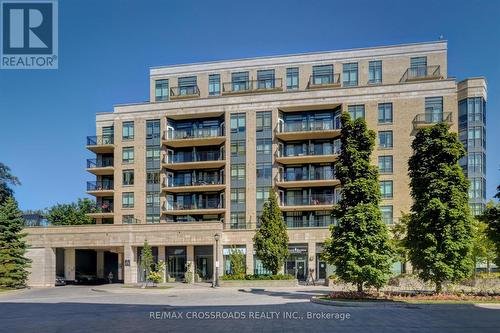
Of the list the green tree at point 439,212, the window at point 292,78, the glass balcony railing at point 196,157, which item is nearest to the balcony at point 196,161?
the glass balcony railing at point 196,157

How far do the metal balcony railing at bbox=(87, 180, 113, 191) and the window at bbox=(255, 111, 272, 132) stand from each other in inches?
805

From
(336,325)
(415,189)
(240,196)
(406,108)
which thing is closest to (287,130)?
(240,196)

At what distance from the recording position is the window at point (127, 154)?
51.6m

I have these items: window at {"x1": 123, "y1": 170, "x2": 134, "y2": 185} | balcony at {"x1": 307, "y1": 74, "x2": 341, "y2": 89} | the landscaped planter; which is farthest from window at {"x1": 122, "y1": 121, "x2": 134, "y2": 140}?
the landscaped planter

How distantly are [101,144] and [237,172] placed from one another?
1814cm

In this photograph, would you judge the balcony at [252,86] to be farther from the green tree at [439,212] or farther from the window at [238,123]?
the green tree at [439,212]

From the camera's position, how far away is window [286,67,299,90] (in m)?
52.4

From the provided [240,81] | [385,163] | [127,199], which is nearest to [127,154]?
[127,199]

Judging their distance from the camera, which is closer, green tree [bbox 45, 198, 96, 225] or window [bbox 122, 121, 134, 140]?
window [bbox 122, 121, 134, 140]

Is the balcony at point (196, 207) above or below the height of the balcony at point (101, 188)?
below

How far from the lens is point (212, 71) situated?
54938mm

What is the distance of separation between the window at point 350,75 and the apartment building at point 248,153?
17 centimetres

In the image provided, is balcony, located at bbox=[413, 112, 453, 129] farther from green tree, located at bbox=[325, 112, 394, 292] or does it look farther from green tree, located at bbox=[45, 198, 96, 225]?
green tree, located at bbox=[45, 198, 96, 225]

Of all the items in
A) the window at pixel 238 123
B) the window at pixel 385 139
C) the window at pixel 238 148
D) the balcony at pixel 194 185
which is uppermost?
the window at pixel 238 123
